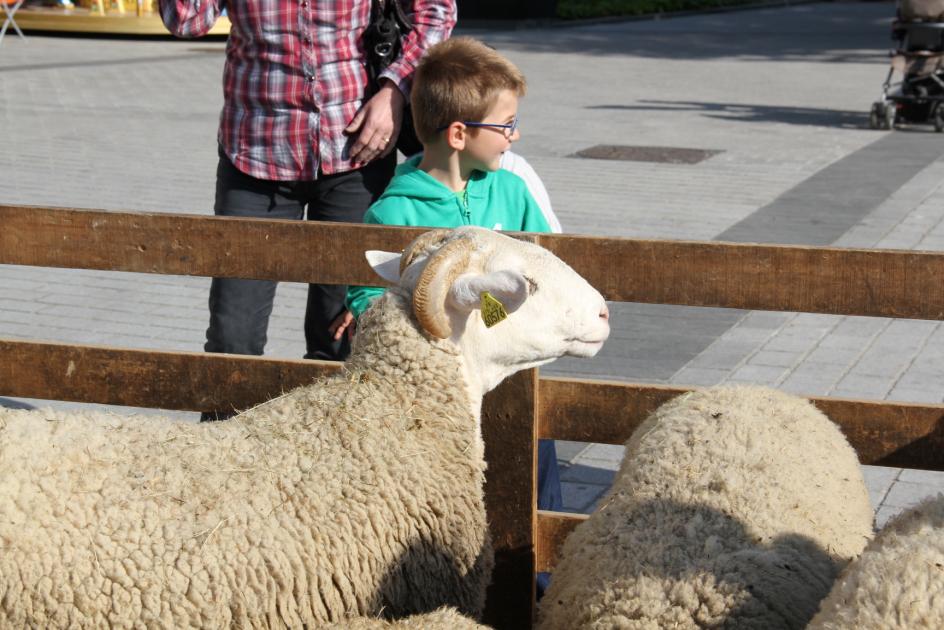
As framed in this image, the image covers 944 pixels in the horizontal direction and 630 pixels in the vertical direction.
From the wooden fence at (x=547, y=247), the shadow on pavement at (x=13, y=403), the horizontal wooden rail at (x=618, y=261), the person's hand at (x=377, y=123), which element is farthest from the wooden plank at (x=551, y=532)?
the shadow on pavement at (x=13, y=403)

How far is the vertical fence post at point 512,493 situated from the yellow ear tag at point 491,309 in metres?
0.38

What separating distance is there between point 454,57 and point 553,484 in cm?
133

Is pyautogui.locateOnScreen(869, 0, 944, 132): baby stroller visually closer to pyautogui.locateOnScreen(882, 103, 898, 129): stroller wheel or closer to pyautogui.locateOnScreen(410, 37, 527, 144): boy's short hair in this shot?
pyautogui.locateOnScreen(882, 103, 898, 129): stroller wheel

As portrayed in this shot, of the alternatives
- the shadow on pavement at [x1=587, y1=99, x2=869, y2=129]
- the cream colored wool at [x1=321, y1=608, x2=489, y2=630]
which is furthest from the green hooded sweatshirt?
the shadow on pavement at [x1=587, y1=99, x2=869, y2=129]

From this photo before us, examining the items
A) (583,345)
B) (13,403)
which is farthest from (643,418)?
(13,403)

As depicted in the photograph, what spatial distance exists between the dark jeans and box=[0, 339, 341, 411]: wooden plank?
1.70 ft

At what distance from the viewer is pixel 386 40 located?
3805mm

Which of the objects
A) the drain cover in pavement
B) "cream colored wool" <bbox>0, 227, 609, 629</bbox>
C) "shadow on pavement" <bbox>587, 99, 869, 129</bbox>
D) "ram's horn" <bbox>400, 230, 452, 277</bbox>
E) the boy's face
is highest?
the boy's face

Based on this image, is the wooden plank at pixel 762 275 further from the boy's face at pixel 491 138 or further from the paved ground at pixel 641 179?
the paved ground at pixel 641 179

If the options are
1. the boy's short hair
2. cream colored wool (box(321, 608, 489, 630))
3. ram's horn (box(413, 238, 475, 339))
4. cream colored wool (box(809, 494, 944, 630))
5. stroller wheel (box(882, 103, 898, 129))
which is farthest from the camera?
stroller wheel (box(882, 103, 898, 129))

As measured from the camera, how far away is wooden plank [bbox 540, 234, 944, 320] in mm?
2908

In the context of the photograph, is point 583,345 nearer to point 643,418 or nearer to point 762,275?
point 762,275

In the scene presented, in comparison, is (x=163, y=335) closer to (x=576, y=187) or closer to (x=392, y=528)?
(x=392, y=528)

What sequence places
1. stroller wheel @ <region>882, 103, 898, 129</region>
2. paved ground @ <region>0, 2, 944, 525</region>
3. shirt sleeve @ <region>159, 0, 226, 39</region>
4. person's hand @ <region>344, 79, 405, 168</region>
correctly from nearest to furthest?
person's hand @ <region>344, 79, 405, 168</region> → shirt sleeve @ <region>159, 0, 226, 39</region> → paved ground @ <region>0, 2, 944, 525</region> → stroller wheel @ <region>882, 103, 898, 129</region>
